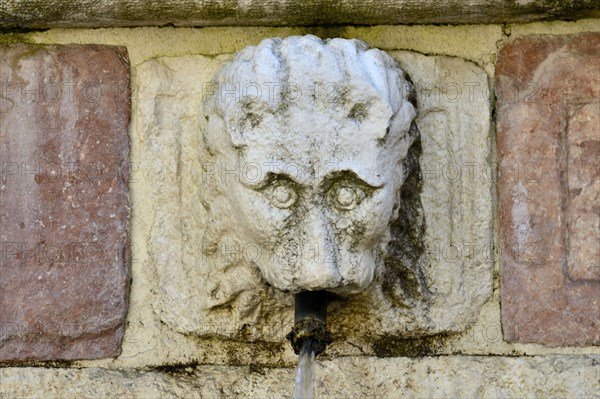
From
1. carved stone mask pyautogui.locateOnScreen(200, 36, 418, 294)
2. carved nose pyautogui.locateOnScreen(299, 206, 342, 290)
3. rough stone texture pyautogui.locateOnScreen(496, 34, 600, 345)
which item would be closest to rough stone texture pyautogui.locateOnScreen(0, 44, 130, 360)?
carved stone mask pyautogui.locateOnScreen(200, 36, 418, 294)

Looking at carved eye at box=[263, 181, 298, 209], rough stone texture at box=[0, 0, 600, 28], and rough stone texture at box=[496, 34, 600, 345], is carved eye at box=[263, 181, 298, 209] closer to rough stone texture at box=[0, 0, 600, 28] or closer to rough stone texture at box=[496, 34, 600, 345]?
rough stone texture at box=[0, 0, 600, 28]

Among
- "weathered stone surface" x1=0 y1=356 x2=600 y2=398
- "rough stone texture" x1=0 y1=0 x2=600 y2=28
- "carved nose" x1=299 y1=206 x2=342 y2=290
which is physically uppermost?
"rough stone texture" x1=0 y1=0 x2=600 y2=28

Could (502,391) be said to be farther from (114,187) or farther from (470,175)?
(114,187)

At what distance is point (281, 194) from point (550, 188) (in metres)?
0.55

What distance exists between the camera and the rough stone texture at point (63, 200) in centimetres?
262

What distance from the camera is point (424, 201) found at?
262 cm

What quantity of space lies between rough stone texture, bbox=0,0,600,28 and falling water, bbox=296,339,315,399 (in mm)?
584

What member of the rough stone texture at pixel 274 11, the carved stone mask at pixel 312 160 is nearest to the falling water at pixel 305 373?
the carved stone mask at pixel 312 160

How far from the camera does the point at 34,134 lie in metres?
2.65

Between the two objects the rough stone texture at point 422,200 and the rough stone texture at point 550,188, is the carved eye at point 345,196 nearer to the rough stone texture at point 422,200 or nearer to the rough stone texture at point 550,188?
the rough stone texture at point 422,200

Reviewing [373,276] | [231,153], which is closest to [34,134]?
[231,153]

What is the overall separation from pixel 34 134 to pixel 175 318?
43 centimetres

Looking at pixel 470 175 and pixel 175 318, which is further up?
pixel 470 175

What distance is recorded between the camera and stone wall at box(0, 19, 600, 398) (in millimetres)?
2609
